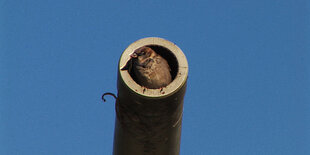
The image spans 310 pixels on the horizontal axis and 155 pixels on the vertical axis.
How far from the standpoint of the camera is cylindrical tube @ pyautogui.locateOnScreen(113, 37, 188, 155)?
26.4 feet

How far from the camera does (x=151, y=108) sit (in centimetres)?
809

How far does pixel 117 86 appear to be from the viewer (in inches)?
332

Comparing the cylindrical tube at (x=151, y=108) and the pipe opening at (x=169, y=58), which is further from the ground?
the pipe opening at (x=169, y=58)

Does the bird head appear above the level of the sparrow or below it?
above

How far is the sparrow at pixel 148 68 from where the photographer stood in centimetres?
815

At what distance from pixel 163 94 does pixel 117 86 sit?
Result: 76 cm

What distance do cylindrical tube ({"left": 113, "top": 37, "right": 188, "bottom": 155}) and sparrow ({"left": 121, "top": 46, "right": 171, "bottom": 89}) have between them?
0.09 metres

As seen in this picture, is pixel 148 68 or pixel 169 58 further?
pixel 169 58

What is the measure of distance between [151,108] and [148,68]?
0.54 m

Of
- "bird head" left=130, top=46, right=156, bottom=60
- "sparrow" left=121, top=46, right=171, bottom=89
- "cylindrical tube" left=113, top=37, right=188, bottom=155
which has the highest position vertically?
"bird head" left=130, top=46, right=156, bottom=60

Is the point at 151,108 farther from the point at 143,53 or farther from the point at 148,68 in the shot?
the point at 143,53

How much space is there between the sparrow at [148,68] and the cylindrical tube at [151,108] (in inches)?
3.5

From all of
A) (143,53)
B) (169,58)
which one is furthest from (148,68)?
(169,58)

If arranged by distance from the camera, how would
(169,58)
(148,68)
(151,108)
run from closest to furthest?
(151,108), (148,68), (169,58)
